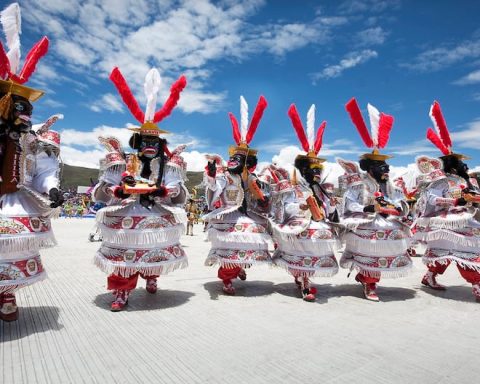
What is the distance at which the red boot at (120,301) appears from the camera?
13.1 ft

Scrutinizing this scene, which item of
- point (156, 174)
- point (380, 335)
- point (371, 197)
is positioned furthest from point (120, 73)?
point (380, 335)

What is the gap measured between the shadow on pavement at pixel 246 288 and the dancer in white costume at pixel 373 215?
1.30 meters

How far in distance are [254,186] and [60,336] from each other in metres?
3.12

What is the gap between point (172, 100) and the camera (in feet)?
15.0

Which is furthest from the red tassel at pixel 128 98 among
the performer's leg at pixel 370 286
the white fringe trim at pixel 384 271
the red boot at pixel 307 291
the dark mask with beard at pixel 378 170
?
the performer's leg at pixel 370 286

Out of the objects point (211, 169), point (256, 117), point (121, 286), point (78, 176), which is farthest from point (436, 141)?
point (78, 176)

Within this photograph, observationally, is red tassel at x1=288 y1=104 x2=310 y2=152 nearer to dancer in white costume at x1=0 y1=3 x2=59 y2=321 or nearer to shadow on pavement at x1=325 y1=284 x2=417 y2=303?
Result: shadow on pavement at x1=325 y1=284 x2=417 y2=303

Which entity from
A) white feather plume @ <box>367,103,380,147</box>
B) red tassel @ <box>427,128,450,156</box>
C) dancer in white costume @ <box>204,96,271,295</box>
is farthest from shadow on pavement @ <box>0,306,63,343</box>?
red tassel @ <box>427,128,450,156</box>

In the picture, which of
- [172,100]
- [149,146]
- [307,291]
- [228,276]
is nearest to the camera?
[149,146]

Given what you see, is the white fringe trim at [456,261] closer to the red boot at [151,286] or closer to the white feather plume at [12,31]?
the red boot at [151,286]

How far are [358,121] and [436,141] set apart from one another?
1435mm

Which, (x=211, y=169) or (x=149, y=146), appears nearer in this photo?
(x=149, y=146)

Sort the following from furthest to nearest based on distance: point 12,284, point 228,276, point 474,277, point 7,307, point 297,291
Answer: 1. point 297,291
2. point 228,276
3. point 474,277
4. point 7,307
5. point 12,284

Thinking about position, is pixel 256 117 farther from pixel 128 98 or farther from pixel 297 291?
pixel 297 291
